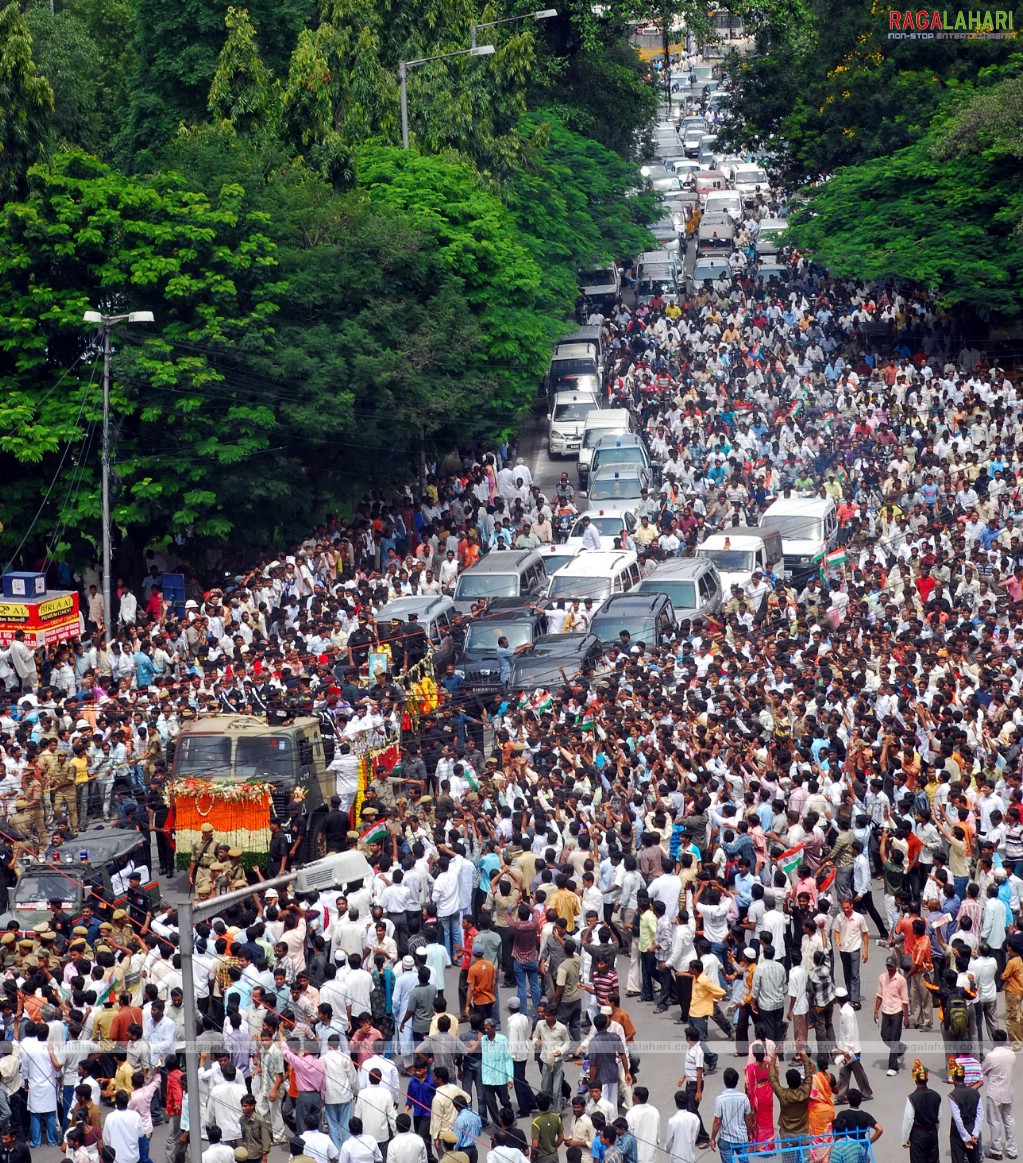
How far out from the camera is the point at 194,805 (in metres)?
21.6

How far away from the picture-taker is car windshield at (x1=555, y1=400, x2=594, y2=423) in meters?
42.7

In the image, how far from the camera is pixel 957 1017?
634 inches

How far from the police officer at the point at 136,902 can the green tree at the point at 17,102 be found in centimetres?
1928

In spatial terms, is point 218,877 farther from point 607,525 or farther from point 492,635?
point 607,525

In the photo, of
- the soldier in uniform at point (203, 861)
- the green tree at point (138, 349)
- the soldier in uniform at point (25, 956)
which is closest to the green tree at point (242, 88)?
the green tree at point (138, 349)

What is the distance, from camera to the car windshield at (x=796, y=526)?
105ft

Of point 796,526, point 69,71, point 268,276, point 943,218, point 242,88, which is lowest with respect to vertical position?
point 796,526

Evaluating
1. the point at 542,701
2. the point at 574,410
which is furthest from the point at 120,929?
the point at 574,410

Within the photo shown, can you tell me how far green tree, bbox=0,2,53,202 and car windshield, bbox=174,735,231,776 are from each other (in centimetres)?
1679

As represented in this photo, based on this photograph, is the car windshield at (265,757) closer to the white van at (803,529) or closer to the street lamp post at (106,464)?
the street lamp post at (106,464)

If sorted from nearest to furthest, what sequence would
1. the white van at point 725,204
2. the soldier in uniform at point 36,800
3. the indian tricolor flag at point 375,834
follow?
1. the indian tricolor flag at point 375,834
2. the soldier in uniform at point 36,800
3. the white van at point 725,204

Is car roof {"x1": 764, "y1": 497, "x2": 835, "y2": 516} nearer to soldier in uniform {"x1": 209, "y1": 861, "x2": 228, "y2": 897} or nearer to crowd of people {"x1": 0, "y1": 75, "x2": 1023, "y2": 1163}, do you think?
crowd of people {"x1": 0, "y1": 75, "x2": 1023, "y2": 1163}

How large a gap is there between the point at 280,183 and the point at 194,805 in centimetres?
1756

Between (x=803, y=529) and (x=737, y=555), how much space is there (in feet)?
6.13
